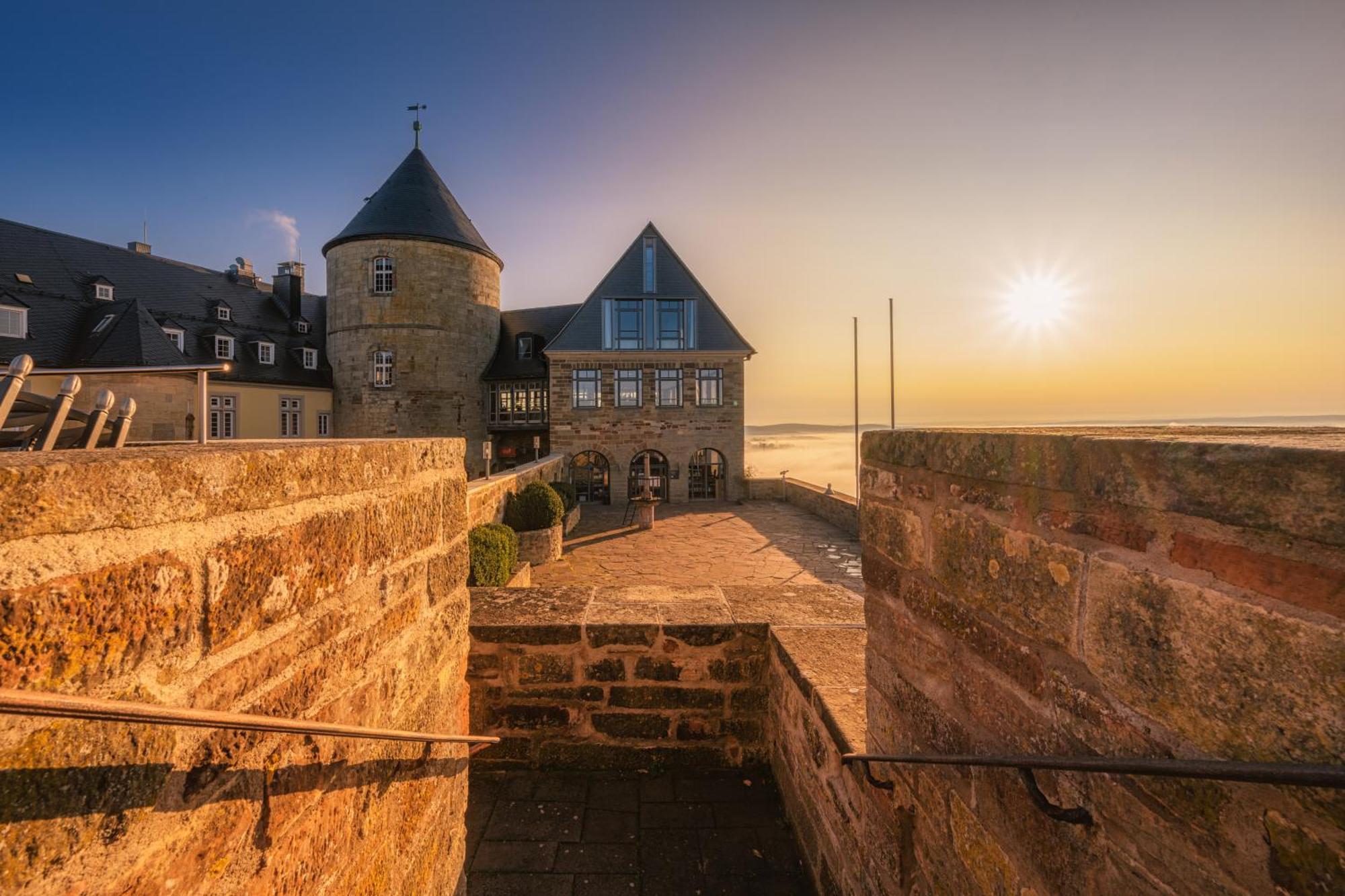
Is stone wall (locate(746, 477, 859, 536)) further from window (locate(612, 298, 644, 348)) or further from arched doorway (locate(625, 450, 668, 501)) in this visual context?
window (locate(612, 298, 644, 348))

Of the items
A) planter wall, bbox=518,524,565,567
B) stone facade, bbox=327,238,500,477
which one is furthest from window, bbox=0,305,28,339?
planter wall, bbox=518,524,565,567

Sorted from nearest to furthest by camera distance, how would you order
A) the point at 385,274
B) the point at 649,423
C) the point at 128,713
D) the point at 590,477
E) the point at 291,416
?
1. the point at 128,713
2. the point at 649,423
3. the point at 590,477
4. the point at 385,274
5. the point at 291,416

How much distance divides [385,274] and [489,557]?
1985 cm

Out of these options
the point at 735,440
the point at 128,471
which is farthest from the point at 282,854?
the point at 735,440

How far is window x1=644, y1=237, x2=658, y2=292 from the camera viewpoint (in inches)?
812

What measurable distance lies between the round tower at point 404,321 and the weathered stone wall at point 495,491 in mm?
10664

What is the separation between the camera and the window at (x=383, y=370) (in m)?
22.5

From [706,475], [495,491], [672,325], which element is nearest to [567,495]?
[495,491]

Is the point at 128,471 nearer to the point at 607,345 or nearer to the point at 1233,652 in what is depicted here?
the point at 1233,652

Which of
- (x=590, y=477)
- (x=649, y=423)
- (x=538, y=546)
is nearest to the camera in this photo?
(x=538, y=546)

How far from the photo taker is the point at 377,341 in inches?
882

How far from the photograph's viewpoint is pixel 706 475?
798 inches

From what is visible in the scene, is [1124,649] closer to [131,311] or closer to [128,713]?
[128,713]

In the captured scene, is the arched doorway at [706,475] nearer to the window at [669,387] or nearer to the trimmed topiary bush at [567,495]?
the window at [669,387]
